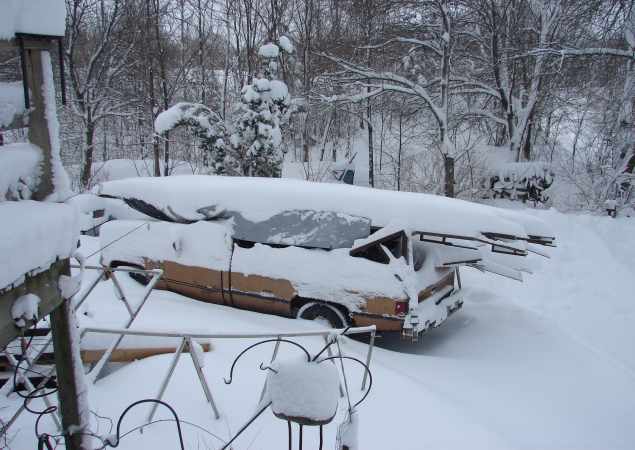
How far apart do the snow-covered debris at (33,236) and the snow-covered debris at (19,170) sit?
7cm

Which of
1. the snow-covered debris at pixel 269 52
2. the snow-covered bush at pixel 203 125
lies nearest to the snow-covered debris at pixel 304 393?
the snow-covered bush at pixel 203 125

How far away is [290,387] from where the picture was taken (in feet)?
5.91

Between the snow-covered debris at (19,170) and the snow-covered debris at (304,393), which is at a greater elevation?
the snow-covered debris at (19,170)

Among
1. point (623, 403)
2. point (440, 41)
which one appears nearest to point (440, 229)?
point (623, 403)

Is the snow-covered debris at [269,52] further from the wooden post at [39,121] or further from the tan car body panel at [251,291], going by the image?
the wooden post at [39,121]

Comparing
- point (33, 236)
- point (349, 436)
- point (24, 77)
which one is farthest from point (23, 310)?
point (349, 436)

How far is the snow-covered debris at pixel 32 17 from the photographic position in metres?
1.85

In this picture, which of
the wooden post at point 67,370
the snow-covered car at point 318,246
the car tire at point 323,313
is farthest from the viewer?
the car tire at point 323,313

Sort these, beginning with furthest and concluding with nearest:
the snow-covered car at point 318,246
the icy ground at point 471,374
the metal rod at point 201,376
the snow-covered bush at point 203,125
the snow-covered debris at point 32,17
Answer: the snow-covered bush at point 203,125, the snow-covered car at point 318,246, the icy ground at point 471,374, the metal rod at point 201,376, the snow-covered debris at point 32,17

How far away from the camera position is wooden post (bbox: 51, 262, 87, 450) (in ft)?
7.62

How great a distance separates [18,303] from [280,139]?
13.4m

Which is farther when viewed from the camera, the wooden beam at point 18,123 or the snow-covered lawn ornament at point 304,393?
the wooden beam at point 18,123

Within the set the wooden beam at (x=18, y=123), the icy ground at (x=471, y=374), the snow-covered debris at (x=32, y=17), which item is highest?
the snow-covered debris at (x=32, y=17)

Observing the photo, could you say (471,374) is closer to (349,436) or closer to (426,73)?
(349,436)
